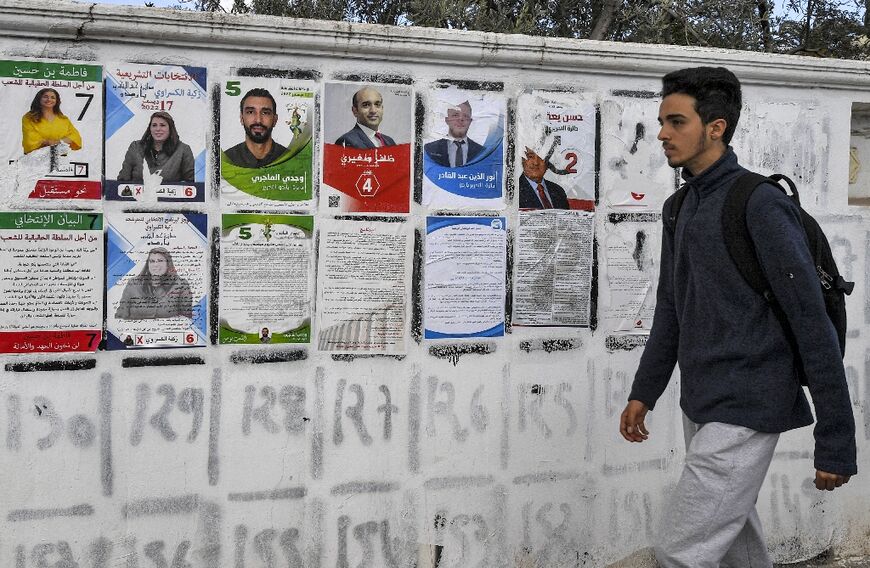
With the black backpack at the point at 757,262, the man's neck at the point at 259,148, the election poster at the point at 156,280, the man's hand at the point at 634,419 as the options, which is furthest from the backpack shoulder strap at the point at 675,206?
the election poster at the point at 156,280

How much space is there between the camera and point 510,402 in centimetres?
423

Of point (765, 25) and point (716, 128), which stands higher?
point (765, 25)

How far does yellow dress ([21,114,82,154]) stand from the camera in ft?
11.6

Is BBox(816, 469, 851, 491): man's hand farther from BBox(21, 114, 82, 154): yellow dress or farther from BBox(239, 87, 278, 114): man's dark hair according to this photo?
BBox(21, 114, 82, 154): yellow dress

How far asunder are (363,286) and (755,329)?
1640mm

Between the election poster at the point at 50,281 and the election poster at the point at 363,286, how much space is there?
2.81 feet

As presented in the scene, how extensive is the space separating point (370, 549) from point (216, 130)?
1.78 m

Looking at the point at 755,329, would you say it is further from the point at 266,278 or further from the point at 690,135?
the point at 266,278

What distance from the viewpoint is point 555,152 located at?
4266 mm

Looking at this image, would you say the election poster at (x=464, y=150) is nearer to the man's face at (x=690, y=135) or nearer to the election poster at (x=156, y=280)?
the election poster at (x=156, y=280)

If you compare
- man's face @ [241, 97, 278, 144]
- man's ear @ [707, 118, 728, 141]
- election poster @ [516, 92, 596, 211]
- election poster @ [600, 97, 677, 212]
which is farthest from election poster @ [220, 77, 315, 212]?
man's ear @ [707, 118, 728, 141]

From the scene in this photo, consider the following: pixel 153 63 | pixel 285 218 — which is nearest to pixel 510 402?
pixel 285 218

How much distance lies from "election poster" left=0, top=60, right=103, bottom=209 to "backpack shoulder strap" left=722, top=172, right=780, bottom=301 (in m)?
2.22

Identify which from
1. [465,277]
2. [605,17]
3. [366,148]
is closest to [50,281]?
[366,148]
